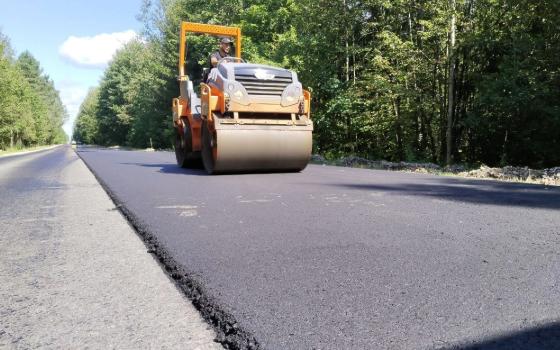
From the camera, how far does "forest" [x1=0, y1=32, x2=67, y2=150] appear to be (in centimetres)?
4422

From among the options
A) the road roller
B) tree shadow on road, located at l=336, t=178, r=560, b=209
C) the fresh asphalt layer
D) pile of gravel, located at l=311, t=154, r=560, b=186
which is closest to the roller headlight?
the road roller

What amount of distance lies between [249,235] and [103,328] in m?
1.83

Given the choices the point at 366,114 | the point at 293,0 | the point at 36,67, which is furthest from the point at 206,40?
the point at 36,67

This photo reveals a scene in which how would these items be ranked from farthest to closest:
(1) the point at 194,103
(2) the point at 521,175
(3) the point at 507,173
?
(1) the point at 194,103
(3) the point at 507,173
(2) the point at 521,175

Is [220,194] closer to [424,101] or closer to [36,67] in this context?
[424,101]

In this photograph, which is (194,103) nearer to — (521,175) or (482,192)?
(482,192)

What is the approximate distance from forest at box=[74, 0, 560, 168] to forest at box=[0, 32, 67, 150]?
31.5 metres

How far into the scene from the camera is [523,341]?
1807 millimetres

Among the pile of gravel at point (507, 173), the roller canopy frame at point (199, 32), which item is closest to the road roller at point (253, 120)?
the roller canopy frame at point (199, 32)

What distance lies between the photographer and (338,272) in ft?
8.98

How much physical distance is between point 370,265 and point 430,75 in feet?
50.8

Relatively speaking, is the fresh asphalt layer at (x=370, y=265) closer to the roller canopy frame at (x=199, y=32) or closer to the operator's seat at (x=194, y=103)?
the operator's seat at (x=194, y=103)

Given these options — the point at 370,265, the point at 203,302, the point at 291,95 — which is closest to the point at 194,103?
the point at 291,95

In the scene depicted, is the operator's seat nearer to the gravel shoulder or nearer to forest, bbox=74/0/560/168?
the gravel shoulder
